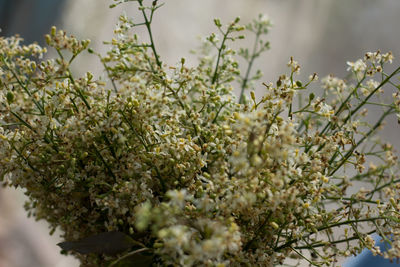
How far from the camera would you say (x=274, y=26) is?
6.07 ft

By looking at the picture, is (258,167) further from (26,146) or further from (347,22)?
(347,22)

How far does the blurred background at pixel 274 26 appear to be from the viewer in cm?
179

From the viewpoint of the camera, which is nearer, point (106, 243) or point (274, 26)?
point (106, 243)

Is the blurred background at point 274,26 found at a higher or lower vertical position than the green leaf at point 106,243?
higher

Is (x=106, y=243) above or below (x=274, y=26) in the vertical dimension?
below

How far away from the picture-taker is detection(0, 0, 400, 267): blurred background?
1.79 metres

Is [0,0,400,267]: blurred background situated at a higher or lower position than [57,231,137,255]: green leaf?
higher

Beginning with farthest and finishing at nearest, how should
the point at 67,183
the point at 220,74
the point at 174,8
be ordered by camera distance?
the point at 174,8 < the point at 220,74 < the point at 67,183

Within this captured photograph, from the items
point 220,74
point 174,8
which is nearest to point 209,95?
point 220,74

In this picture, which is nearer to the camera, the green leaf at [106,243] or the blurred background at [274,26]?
the green leaf at [106,243]

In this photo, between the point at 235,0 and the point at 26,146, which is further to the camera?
the point at 235,0

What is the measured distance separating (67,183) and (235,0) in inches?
56.6

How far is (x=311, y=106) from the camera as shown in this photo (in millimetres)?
623

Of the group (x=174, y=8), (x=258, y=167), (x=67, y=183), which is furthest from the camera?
(x=174, y=8)
